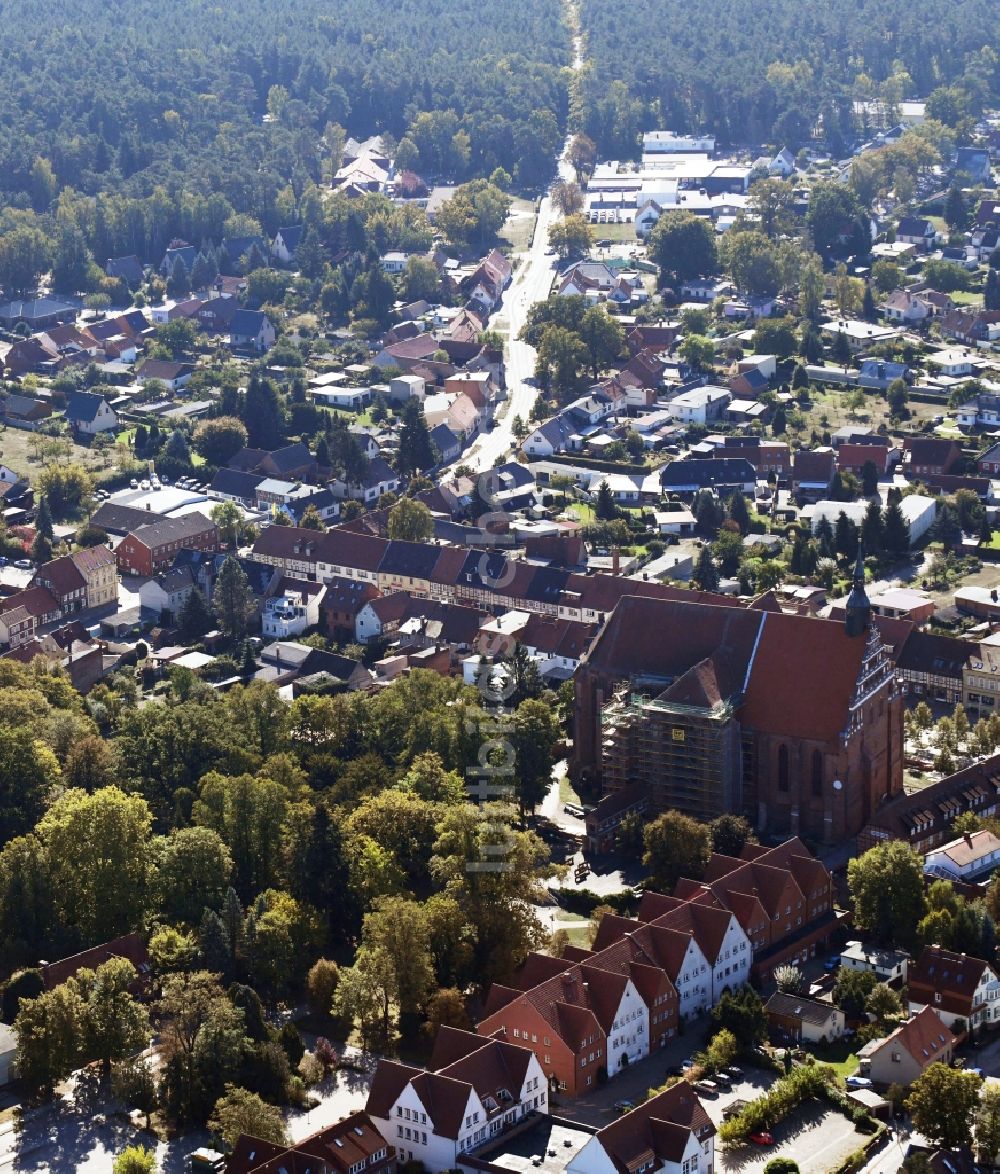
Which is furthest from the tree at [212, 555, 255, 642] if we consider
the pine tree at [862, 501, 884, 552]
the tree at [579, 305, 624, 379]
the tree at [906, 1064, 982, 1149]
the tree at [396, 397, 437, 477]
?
the tree at [906, 1064, 982, 1149]

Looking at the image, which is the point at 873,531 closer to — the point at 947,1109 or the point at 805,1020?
the point at 805,1020

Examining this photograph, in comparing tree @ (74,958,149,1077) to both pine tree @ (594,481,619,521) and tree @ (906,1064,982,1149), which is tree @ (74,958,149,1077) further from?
pine tree @ (594,481,619,521)

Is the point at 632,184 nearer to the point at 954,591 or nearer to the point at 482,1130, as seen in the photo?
the point at 954,591

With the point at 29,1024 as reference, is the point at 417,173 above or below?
below

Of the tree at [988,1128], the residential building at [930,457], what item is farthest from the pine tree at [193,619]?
the tree at [988,1128]

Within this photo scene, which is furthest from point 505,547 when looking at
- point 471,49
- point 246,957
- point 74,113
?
point 471,49

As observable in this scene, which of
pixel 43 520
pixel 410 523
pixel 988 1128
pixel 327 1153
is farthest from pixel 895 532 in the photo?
pixel 327 1153

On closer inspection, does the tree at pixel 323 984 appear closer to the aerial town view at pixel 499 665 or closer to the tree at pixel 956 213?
the aerial town view at pixel 499 665
